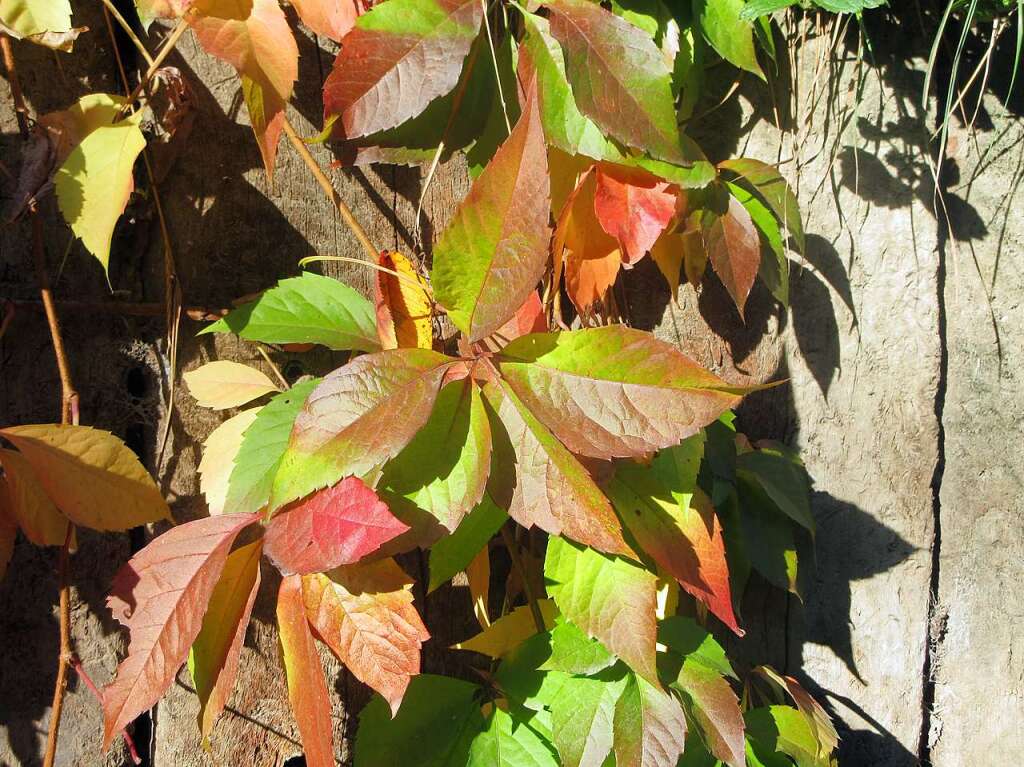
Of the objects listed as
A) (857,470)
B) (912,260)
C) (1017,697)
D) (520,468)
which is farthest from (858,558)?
(520,468)

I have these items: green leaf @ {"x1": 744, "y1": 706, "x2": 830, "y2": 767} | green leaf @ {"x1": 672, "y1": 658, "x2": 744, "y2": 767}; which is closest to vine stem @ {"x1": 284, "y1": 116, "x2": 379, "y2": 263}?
green leaf @ {"x1": 672, "y1": 658, "x2": 744, "y2": 767}

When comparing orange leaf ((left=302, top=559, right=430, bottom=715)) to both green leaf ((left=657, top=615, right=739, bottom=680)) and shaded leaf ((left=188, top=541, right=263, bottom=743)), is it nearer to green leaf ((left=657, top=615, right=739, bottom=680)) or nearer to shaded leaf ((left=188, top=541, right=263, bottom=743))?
shaded leaf ((left=188, top=541, right=263, bottom=743))

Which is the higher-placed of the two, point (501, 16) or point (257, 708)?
point (501, 16)

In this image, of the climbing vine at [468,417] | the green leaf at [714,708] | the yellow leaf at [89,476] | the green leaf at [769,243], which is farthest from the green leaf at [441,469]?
the green leaf at [769,243]

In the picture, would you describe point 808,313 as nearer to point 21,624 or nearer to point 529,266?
point 529,266

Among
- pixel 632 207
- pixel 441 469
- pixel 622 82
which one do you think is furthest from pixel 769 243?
pixel 441 469

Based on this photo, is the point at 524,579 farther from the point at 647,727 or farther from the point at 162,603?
the point at 162,603

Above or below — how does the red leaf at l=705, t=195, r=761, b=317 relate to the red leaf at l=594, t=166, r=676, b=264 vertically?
below
